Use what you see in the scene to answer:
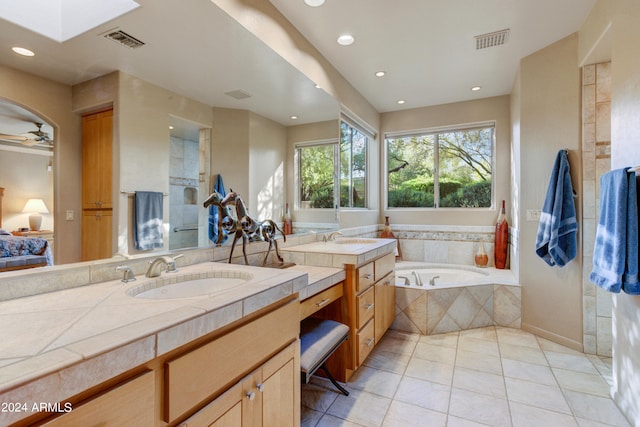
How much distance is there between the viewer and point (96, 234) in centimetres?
122

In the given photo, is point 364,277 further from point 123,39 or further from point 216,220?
point 123,39

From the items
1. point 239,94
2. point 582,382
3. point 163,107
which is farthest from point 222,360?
point 582,382

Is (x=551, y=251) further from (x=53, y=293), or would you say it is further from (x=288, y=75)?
(x=53, y=293)

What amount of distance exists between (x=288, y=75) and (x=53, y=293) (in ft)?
6.17

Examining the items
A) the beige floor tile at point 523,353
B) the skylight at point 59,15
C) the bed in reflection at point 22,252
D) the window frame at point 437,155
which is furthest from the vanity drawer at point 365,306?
the window frame at point 437,155

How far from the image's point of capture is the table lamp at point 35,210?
3.30ft

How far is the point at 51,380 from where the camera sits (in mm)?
558

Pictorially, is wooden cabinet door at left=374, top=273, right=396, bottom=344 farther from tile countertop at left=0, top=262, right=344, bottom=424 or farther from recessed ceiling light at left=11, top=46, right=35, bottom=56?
recessed ceiling light at left=11, top=46, right=35, bottom=56

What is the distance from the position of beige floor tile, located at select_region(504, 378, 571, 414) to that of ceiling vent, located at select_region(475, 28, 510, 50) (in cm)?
264

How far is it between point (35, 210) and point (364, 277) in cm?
175

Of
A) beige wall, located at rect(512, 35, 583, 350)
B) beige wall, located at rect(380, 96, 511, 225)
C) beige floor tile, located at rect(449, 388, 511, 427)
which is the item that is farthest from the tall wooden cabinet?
beige wall, located at rect(380, 96, 511, 225)

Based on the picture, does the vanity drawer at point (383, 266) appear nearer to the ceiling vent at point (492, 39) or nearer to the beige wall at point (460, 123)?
the beige wall at point (460, 123)

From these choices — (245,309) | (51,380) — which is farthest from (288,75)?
(51,380)

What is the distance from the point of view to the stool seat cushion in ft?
5.02
